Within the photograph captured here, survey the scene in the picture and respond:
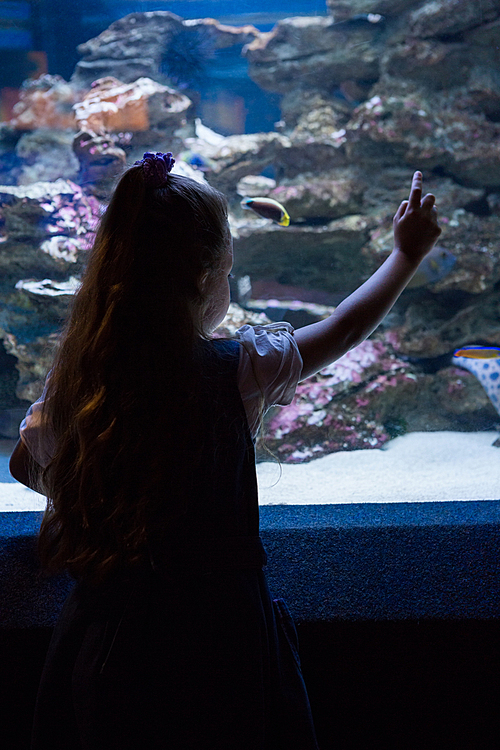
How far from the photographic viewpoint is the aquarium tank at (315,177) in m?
4.18

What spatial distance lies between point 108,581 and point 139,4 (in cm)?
737

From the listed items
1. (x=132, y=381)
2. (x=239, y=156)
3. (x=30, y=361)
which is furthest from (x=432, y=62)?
(x=132, y=381)

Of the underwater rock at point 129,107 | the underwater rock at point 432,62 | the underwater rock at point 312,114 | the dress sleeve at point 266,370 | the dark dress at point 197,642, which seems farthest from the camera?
the underwater rock at point 312,114

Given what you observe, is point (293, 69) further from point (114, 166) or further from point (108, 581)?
point (108, 581)

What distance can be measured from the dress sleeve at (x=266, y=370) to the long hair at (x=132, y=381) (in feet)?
0.35

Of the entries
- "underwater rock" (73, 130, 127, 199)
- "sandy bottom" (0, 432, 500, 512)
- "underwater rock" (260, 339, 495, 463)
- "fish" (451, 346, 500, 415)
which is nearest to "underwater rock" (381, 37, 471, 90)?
"underwater rock" (260, 339, 495, 463)

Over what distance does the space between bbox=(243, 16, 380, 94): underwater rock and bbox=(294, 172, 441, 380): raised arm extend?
540cm

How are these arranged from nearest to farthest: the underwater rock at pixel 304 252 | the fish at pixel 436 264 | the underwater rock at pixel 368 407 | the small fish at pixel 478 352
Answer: the small fish at pixel 478 352
the fish at pixel 436 264
the underwater rock at pixel 368 407
the underwater rock at pixel 304 252

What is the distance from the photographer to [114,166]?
4.74 metres

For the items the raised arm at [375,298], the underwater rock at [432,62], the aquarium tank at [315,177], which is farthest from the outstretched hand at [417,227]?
the underwater rock at [432,62]

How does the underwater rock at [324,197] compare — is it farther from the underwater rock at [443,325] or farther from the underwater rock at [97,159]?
the underwater rock at [97,159]

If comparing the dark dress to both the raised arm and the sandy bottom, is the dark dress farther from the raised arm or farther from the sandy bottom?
the sandy bottom

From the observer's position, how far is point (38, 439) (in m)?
1.03

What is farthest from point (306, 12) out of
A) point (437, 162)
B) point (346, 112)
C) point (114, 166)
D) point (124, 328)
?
point (124, 328)
